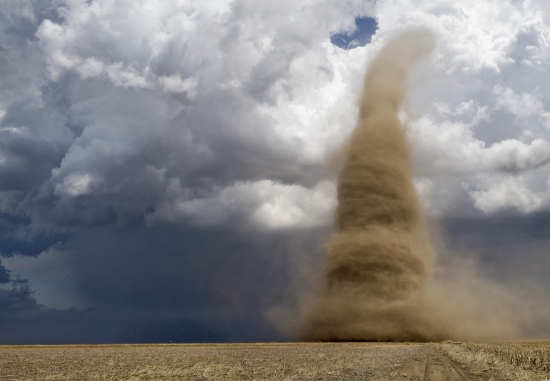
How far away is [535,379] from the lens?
24.2m

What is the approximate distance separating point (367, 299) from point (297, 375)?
1944 inches

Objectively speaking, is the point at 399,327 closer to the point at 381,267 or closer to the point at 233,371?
the point at 381,267

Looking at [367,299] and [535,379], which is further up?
[367,299]

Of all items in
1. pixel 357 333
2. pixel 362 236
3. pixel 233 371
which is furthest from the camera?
pixel 357 333

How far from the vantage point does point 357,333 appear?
76312mm

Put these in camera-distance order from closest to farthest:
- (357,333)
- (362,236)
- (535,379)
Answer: (535,379) < (362,236) < (357,333)

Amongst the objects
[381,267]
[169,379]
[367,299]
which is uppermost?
[381,267]

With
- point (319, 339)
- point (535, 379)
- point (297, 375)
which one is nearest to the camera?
point (535, 379)

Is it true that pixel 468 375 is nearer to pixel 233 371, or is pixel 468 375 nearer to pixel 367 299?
pixel 233 371

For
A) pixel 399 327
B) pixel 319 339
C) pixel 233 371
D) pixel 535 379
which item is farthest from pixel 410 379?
pixel 319 339

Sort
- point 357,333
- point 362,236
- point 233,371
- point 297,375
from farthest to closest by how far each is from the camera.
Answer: point 357,333 < point 362,236 < point 233,371 < point 297,375

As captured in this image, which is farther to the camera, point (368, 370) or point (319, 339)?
point (319, 339)

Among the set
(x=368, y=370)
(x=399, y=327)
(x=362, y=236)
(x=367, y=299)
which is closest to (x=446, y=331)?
(x=399, y=327)

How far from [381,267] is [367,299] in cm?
504
